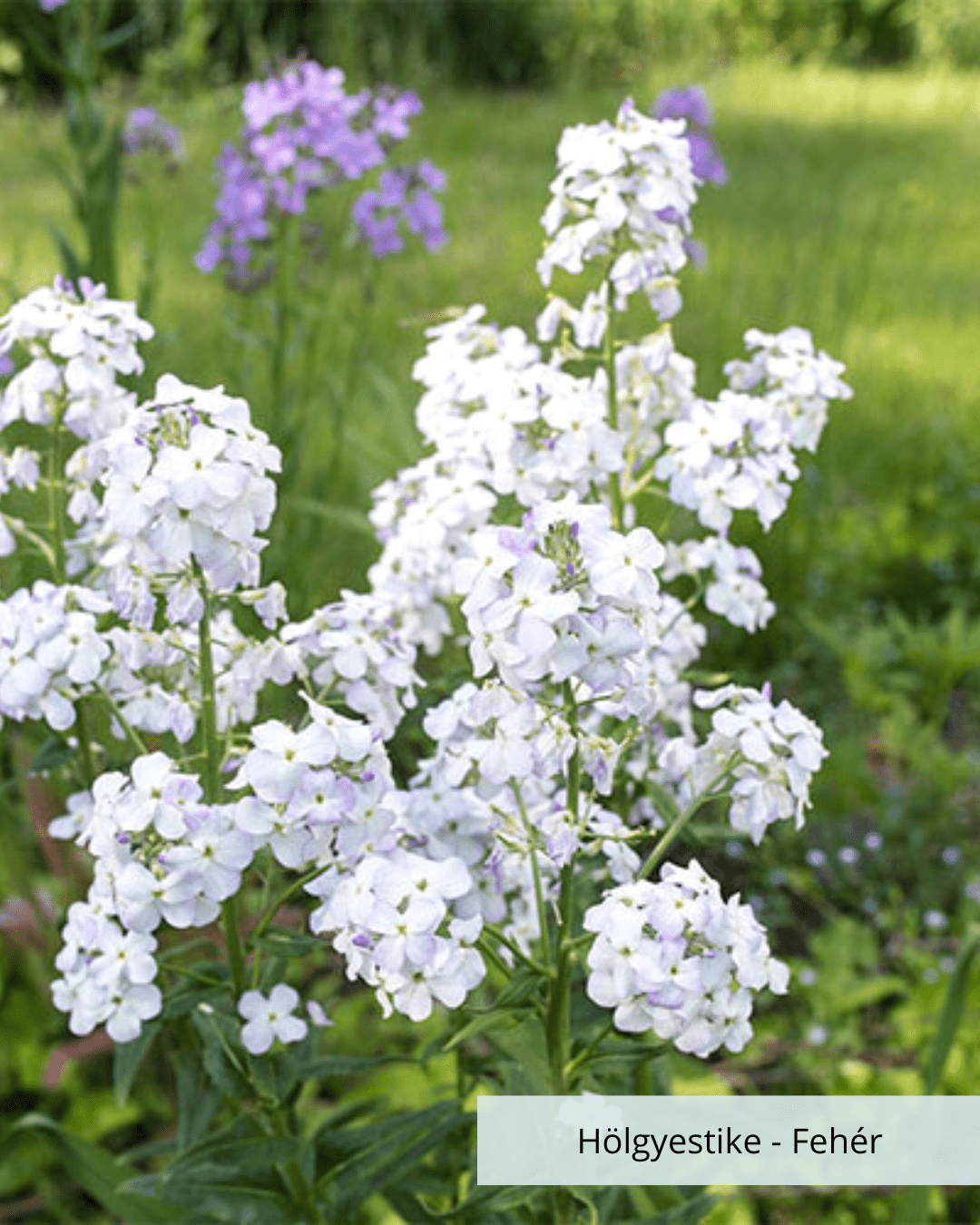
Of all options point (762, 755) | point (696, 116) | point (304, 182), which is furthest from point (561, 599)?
point (696, 116)

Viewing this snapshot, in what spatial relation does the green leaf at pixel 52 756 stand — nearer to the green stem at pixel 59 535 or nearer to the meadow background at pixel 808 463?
the green stem at pixel 59 535

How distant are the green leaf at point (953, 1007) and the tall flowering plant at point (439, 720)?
31 centimetres

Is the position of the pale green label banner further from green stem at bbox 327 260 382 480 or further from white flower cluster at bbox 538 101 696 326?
green stem at bbox 327 260 382 480

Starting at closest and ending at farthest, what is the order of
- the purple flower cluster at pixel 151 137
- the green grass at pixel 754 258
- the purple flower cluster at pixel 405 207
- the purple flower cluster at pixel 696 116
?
the purple flower cluster at pixel 405 207, the purple flower cluster at pixel 696 116, the purple flower cluster at pixel 151 137, the green grass at pixel 754 258

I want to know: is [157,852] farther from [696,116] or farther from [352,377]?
[696,116]

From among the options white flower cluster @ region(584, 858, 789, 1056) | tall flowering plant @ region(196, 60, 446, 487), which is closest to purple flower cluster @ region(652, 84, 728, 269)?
tall flowering plant @ region(196, 60, 446, 487)

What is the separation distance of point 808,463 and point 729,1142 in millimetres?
1970

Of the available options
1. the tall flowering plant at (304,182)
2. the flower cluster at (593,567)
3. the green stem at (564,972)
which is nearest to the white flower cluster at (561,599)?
the flower cluster at (593,567)

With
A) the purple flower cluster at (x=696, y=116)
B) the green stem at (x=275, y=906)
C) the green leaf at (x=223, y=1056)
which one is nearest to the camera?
the green stem at (x=275, y=906)

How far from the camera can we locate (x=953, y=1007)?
1696 millimetres

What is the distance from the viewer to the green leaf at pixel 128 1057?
59.7 inches

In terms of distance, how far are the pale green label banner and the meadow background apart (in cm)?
6

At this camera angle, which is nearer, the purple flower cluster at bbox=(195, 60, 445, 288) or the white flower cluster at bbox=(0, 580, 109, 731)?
the white flower cluster at bbox=(0, 580, 109, 731)

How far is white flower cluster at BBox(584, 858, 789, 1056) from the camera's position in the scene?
4.01 feet
